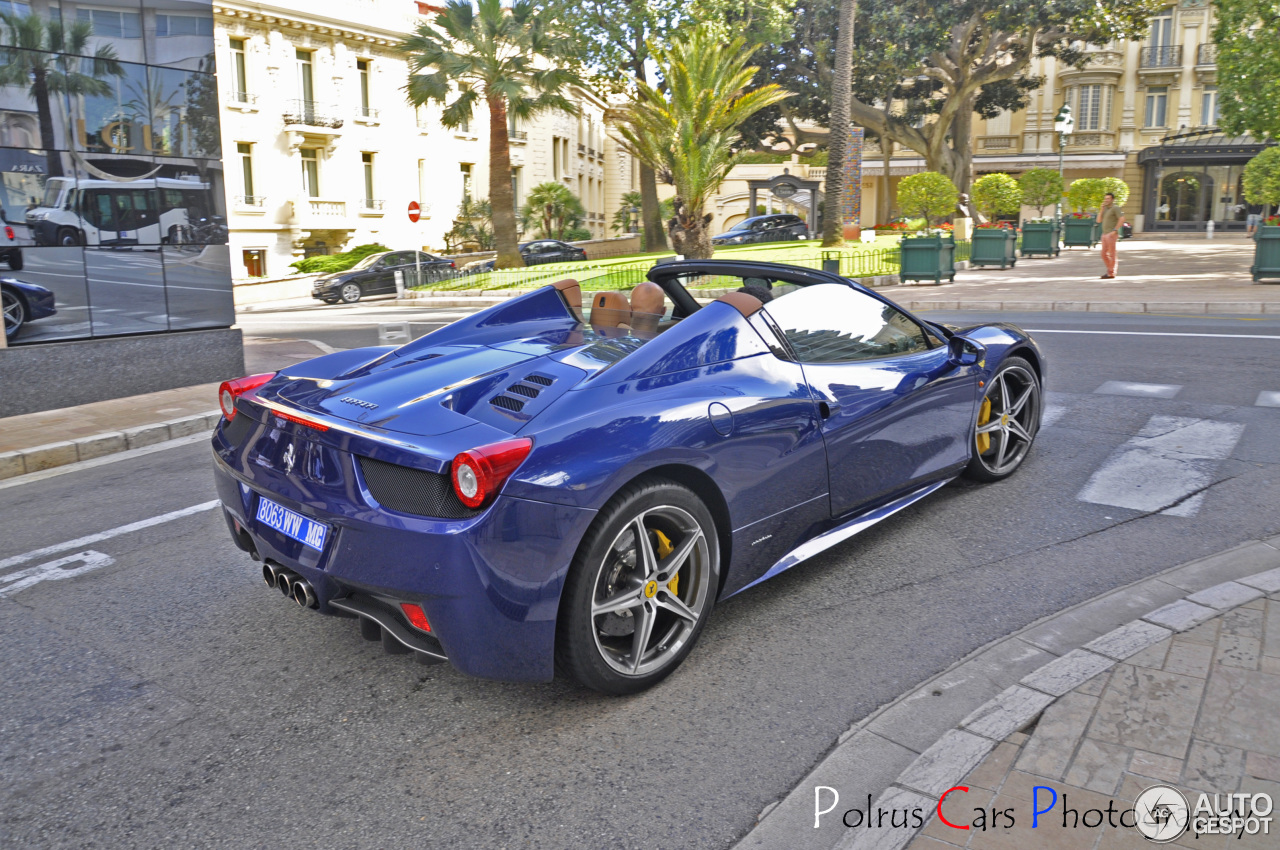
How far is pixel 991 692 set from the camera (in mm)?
3131

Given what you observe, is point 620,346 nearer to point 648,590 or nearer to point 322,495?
point 648,590

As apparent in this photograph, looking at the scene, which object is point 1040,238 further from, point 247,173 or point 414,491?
point 247,173

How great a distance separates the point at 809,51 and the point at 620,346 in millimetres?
39919

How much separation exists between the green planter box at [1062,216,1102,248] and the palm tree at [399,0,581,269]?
17634 mm

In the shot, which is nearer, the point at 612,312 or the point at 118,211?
the point at 612,312

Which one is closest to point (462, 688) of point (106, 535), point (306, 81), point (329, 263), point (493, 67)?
point (106, 535)

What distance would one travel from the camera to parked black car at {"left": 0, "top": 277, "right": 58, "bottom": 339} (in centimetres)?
872

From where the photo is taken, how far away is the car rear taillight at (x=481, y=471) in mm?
2787

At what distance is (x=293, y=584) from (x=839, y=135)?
89.1 feet

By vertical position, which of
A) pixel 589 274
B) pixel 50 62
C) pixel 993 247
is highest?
pixel 50 62

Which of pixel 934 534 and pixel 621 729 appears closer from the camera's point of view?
pixel 621 729

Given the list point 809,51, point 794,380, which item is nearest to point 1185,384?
point 794,380

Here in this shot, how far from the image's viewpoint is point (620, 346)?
12.3 ft

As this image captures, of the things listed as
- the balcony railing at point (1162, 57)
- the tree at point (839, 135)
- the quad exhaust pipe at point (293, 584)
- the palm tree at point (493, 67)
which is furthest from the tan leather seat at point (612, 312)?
the balcony railing at point (1162, 57)
